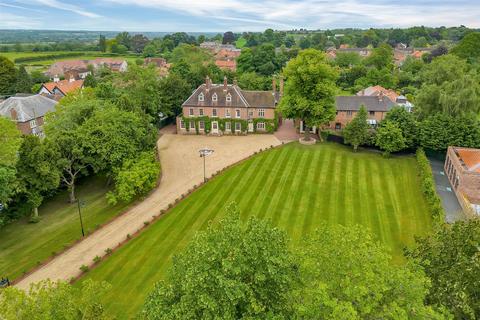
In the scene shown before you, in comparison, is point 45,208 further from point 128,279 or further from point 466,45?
point 466,45

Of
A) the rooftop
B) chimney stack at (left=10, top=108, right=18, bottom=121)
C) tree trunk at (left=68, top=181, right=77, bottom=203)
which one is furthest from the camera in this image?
chimney stack at (left=10, top=108, right=18, bottom=121)

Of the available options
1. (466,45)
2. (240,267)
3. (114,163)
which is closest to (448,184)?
(240,267)

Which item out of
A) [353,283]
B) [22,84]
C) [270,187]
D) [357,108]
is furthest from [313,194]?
[22,84]

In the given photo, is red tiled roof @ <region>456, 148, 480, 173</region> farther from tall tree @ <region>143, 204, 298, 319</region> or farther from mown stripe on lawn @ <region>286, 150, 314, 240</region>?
tall tree @ <region>143, 204, 298, 319</region>

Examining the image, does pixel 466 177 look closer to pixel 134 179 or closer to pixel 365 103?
pixel 365 103

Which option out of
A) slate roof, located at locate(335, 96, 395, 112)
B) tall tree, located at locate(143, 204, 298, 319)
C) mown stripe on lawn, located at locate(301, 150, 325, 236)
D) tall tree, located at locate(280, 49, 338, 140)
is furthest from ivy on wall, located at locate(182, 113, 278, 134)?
tall tree, located at locate(143, 204, 298, 319)

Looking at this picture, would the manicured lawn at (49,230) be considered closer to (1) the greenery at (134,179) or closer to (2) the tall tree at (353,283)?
(1) the greenery at (134,179)

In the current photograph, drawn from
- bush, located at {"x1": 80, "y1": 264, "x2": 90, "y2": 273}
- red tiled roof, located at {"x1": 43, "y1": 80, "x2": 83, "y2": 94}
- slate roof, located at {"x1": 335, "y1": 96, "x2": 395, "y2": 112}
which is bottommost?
bush, located at {"x1": 80, "y1": 264, "x2": 90, "y2": 273}
